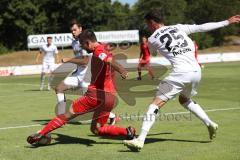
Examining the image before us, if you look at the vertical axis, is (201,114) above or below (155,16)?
below

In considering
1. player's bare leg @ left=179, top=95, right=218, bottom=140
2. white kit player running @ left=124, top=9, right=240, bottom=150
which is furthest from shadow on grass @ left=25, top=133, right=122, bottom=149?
player's bare leg @ left=179, top=95, right=218, bottom=140

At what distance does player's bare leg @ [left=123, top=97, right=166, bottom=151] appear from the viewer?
8.36 metres

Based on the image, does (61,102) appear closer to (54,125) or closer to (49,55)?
(54,125)

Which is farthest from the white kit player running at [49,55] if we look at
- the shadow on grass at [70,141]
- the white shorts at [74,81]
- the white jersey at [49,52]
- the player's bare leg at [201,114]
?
the player's bare leg at [201,114]

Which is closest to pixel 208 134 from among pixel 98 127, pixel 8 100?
pixel 98 127

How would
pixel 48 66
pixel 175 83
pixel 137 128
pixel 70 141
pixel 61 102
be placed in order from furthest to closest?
pixel 48 66 → pixel 61 102 → pixel 137 128 → pixel 70 141 → pixel 175 83

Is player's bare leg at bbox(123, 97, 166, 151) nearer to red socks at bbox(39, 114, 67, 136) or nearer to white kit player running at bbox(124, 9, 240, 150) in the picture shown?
white kit player running at bbox(124, 9, 240, 150)

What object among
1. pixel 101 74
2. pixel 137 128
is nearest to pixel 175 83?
Result: pixel 101 74

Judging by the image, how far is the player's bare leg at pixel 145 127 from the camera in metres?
8.36

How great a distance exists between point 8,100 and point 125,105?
4.56 m

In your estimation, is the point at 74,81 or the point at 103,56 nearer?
the point at 103,56

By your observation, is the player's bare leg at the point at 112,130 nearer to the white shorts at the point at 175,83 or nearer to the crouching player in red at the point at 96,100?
the crouching player in red at the point at 96,100

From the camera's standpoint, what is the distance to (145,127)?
857 cm

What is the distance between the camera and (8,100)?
18.1 m
